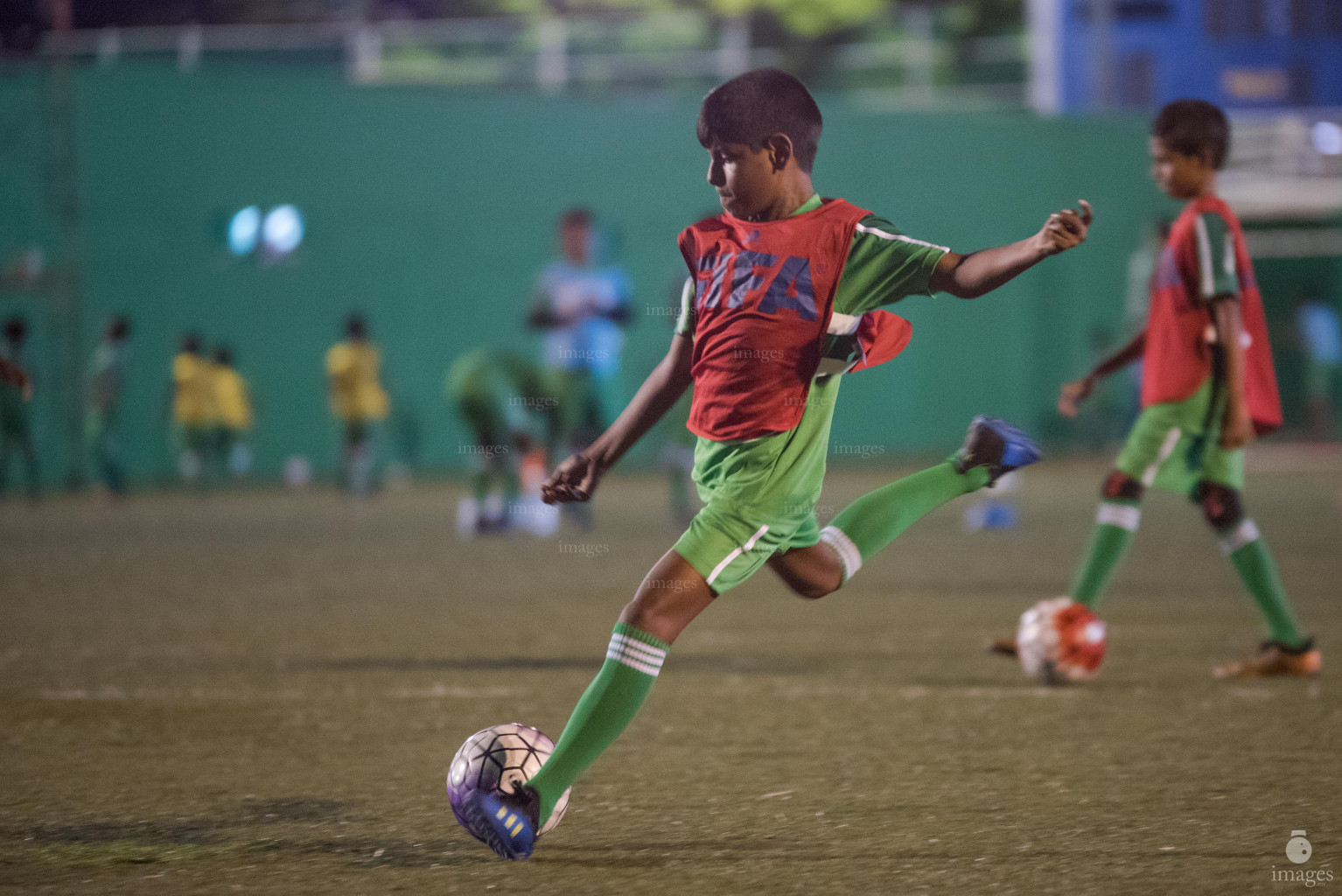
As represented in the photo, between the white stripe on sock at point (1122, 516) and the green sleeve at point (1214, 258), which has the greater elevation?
the green sleeve at point (1214, 258)

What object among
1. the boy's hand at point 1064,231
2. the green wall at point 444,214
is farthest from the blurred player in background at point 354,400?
the boy's hand at point 1064,231

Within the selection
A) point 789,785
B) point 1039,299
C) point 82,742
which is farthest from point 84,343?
point 789,785

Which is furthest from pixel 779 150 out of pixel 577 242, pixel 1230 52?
pixel 1230 52

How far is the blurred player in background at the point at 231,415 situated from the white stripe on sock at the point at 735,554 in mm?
17475

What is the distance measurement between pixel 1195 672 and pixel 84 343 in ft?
60.1

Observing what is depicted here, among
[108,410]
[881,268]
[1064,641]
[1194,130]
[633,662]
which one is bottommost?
[108,410]

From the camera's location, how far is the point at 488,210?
24.3m

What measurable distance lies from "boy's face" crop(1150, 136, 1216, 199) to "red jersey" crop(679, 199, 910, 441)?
2548 mm

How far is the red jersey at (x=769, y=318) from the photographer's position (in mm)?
3910

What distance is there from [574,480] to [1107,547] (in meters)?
2.84

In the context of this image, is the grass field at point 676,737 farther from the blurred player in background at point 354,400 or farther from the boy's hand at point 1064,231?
the blurred player in background at point 354,400

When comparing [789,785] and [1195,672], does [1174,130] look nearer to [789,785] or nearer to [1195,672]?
[1195,672]

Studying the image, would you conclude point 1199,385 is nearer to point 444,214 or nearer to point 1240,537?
point 1240,537

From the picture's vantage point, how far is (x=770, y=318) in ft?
12.8
